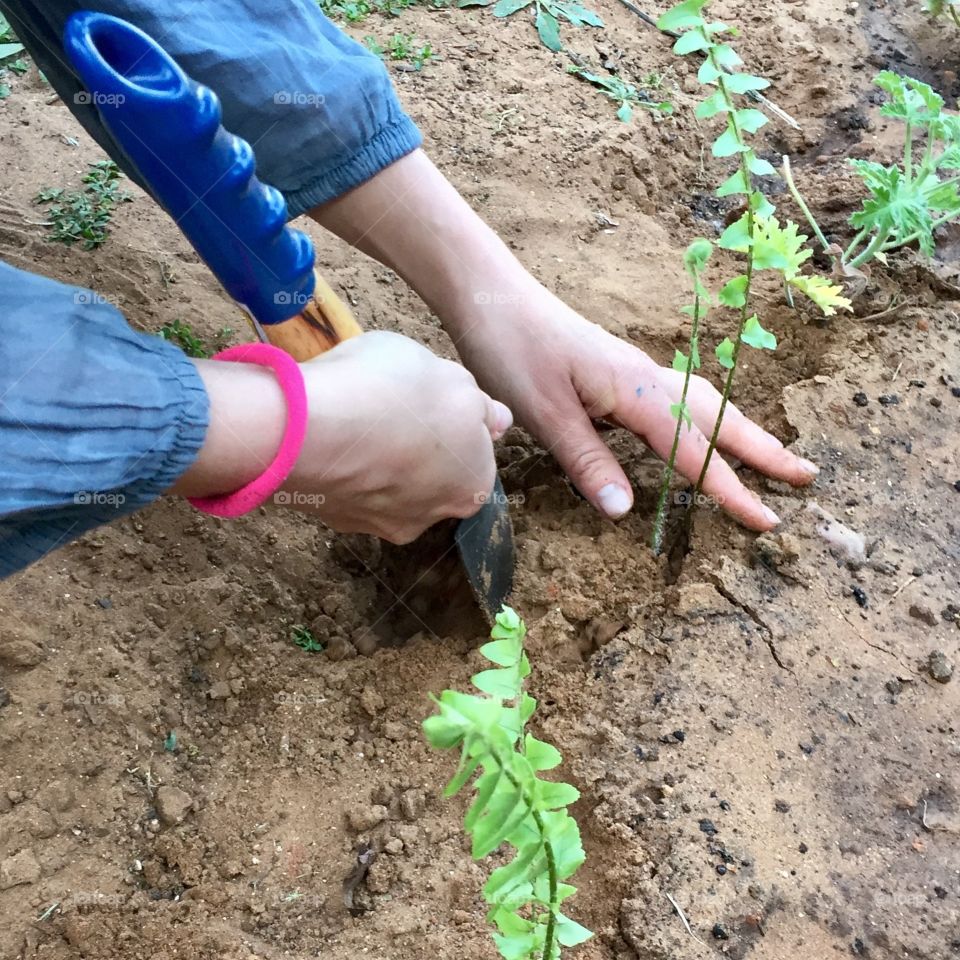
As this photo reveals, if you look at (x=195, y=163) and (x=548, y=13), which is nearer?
(x=195, y=163)

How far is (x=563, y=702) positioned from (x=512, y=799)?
2.81 feet

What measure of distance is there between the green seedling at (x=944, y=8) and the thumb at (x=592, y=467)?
2319 mm

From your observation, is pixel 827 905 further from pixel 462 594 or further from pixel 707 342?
pixel 707 342

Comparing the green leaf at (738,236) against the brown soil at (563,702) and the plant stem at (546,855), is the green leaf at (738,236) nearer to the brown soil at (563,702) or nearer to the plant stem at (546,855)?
the brown soil at (563,702)

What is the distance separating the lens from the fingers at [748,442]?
191 cm

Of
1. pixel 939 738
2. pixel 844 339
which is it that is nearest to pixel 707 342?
pixel 844 339

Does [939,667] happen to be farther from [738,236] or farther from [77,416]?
[77,416]

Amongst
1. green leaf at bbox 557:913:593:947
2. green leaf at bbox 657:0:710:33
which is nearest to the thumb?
green leaf at bbox 657:0:710:33

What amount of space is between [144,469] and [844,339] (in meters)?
1.68

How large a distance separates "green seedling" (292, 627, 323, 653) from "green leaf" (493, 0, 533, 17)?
239 centimetres

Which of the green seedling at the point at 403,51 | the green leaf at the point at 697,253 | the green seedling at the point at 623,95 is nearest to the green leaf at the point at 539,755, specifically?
the green leaf at the point at 697,253

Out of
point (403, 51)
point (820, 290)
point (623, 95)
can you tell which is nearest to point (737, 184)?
point (820, 290)

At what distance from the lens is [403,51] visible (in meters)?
3.02

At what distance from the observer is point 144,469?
47.7 inches
